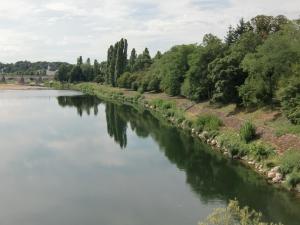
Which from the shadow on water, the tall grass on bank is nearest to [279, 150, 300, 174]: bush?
the shadow on water

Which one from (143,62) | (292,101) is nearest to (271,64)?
(292,101)

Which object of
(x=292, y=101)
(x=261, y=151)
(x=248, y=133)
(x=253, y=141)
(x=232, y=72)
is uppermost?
(x=232, y=72)

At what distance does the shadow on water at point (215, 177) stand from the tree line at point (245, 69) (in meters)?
5.84

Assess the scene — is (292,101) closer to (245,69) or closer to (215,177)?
(215,177)

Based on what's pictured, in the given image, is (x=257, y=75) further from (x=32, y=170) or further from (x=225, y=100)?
(x=32, y=170)

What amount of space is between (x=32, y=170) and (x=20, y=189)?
3.91m

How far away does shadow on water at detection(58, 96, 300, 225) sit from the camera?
20203mm

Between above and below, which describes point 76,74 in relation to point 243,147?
above

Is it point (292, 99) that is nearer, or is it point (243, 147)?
point (292, 99)

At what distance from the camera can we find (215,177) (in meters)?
25.9

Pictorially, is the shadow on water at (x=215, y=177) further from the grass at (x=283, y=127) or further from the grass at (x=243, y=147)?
the grass at (x=283, y=127)

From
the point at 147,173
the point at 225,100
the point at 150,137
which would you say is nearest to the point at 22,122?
the point at 150,137

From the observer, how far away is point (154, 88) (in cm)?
7344

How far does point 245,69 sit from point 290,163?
1540 centimetres
